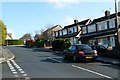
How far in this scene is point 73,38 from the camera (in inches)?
2844

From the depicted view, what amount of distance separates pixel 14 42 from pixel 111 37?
64186 mm

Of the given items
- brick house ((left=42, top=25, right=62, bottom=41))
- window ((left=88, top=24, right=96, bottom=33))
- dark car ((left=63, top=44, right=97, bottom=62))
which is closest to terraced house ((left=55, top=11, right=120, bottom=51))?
window ((left=88, top=24, right=96, bottom=33))

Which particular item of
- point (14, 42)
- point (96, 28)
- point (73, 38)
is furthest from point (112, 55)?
point (14, 42)

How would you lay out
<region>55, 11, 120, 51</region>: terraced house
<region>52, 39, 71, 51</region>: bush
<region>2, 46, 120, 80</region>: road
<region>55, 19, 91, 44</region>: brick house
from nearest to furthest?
1. <region>2, 46, 120, 80</region>: road
2. <region>52, 39, 71, 51</region>: bush
3. <region>55, 11, 120, 51</region>: terraced house
4. <region>55, 19, 91, 44</region>: brick house

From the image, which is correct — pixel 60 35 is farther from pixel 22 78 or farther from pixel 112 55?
pixel 22 78

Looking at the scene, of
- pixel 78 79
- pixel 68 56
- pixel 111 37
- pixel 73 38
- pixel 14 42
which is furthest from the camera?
pixel 14 42

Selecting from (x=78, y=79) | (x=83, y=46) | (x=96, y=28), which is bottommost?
(x=78, y=79)

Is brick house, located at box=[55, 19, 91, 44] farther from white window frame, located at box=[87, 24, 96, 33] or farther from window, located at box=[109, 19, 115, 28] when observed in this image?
window, located at box=[109, 19, 115, 28]

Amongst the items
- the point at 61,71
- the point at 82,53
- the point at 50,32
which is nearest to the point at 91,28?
the point at 82,53

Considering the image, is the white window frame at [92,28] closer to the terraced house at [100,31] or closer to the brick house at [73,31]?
the terraced house at [100,31]

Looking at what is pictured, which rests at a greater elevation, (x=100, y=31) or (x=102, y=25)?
(x=102, y=25)

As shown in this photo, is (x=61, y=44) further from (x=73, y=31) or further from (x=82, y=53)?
(x=73, y=31)

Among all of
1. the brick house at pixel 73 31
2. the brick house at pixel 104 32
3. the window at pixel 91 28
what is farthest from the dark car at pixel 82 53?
the brick house at pixel 73 31

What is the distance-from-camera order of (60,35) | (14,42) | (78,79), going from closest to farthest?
(78,79), (60,35), (14,42)
